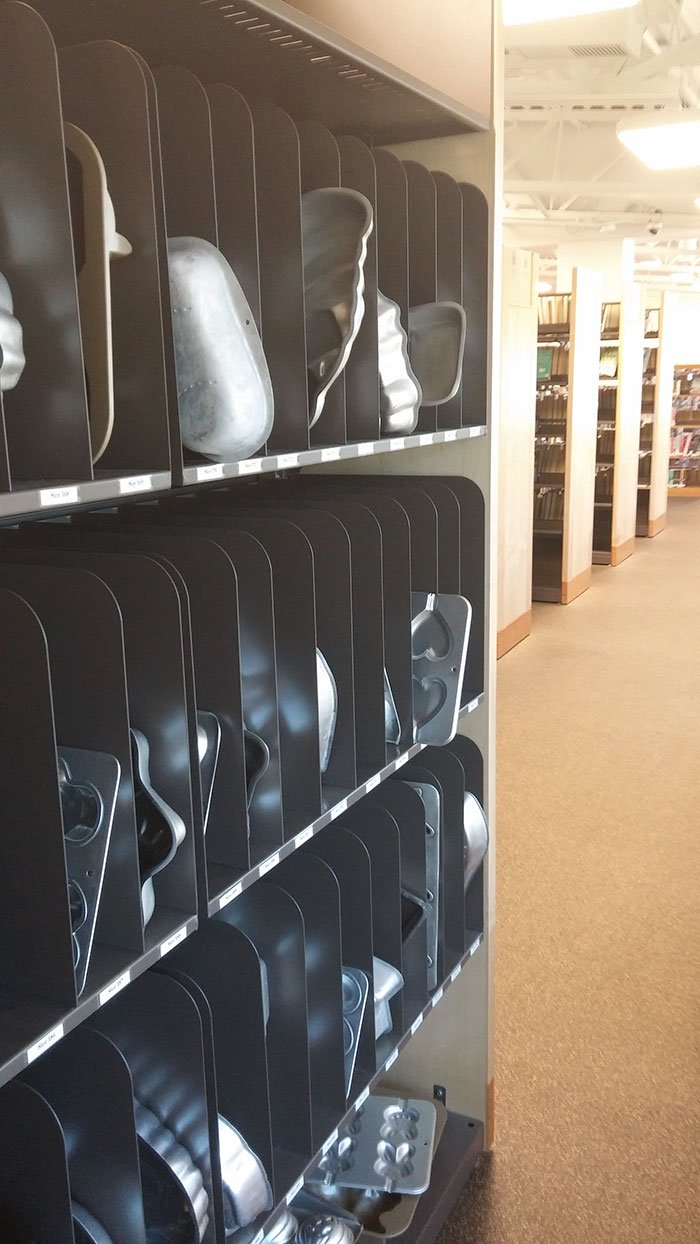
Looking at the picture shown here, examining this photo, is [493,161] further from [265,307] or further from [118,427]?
[118,427]

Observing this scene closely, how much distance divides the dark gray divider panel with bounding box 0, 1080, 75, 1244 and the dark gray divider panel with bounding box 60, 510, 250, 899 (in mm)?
315

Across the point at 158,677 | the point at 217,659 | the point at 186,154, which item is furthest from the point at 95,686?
the point at 186,154

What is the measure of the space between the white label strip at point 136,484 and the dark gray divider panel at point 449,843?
1007 millimetres

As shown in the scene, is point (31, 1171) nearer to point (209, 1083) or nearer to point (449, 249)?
point (209, 1083)

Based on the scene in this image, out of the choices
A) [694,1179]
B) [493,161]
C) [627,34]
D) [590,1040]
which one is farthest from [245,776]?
[627,34]

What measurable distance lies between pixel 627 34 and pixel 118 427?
5.92 metres

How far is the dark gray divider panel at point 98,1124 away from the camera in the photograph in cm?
109

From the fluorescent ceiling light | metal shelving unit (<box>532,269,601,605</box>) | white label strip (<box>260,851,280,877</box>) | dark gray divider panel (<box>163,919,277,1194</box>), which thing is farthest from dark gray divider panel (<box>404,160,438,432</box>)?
metal shelving unit (<box>532,269,601,605</box>)

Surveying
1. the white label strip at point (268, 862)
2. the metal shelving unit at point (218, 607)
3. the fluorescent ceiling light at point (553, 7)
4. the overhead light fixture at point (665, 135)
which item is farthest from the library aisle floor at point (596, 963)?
the overhead light fixture at point (665, 135)

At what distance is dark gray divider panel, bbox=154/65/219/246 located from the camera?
1.18 meters

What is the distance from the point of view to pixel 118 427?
114 cm

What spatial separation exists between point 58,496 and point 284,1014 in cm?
88

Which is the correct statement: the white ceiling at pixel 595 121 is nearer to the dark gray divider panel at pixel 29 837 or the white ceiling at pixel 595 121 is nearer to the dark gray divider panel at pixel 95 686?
the dark gray divider panel at pixel 95 686

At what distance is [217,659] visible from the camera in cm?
126
